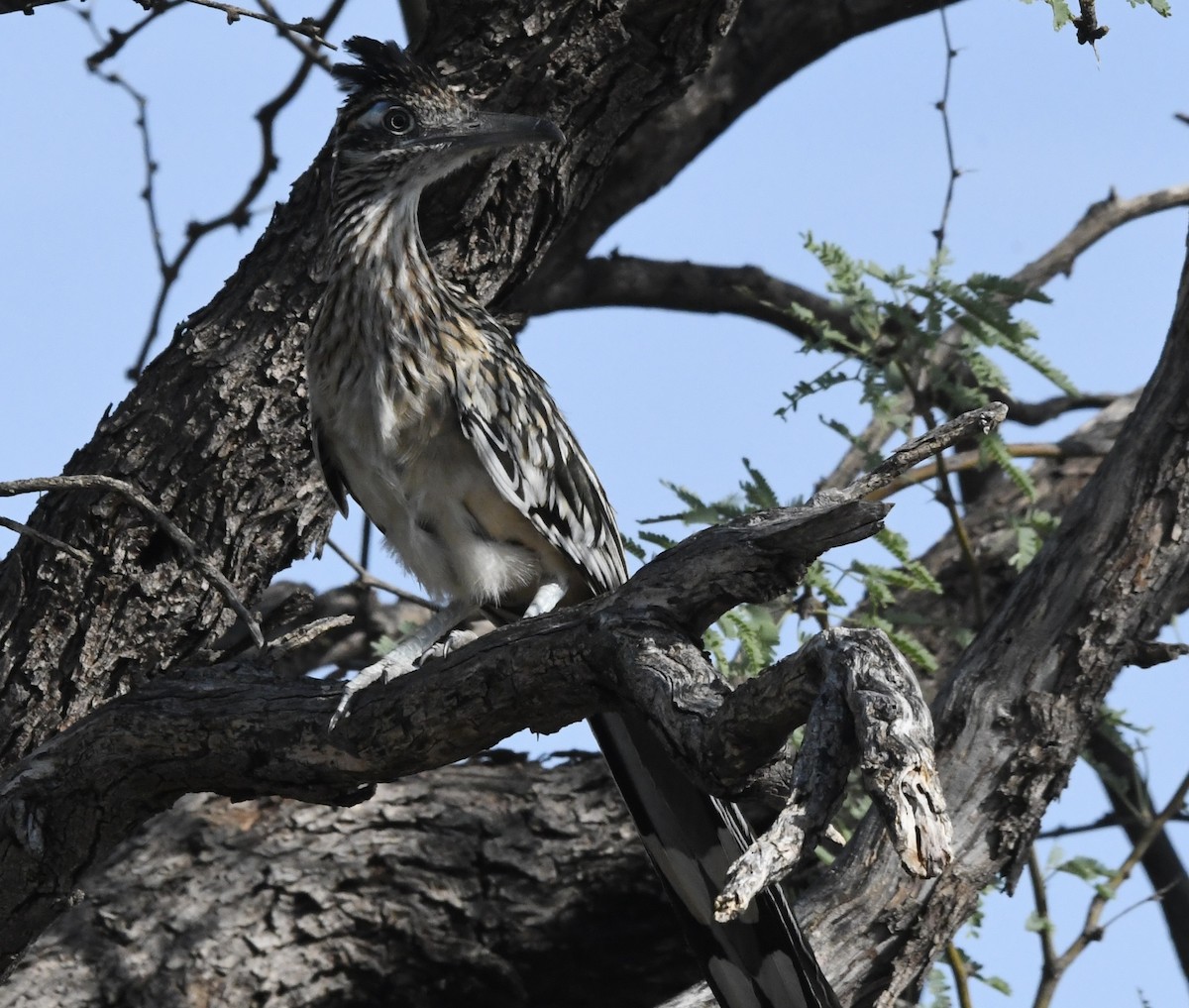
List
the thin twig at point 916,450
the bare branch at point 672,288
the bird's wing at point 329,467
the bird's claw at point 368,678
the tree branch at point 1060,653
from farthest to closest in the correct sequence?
the bare branch at point 672,288, the bird's wing at point 329,467, the tree branch at point 1060,653, the bird's claw at point 368,678, the thin twig at point 916,450

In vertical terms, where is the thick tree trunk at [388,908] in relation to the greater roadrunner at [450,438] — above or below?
below

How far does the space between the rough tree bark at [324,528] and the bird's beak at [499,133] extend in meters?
0.40

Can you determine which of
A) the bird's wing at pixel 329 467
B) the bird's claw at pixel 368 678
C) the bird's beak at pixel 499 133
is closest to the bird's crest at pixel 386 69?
the bird's beak at pixel 499 133

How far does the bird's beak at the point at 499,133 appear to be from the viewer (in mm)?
4023

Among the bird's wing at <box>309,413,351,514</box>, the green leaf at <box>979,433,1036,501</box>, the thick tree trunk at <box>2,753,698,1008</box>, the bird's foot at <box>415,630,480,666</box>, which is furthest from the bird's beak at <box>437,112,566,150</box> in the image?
the thick tree trunk at <box>2,753,698,1008</box>

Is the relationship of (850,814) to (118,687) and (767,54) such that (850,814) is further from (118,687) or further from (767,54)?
(767,54)

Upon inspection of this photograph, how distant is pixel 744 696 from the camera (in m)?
2.37

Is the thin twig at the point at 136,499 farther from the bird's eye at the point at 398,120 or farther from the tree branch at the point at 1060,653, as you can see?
the tree branch at the point at 1060,653

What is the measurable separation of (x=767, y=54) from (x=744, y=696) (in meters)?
4.42

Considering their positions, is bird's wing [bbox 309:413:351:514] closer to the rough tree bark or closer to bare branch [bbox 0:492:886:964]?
the rough tree bark

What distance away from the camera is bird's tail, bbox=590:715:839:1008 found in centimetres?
325

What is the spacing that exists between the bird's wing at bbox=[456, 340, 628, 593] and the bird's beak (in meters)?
0.53

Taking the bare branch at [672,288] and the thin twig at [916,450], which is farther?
the bare branch at [672,288]

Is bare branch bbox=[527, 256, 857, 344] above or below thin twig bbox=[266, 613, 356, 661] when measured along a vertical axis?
above
